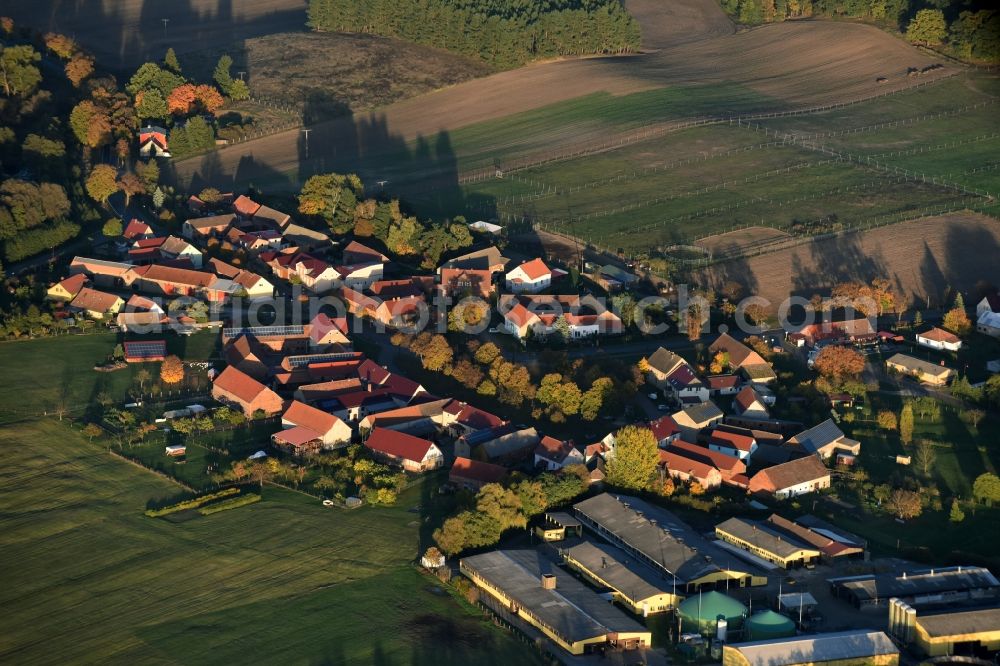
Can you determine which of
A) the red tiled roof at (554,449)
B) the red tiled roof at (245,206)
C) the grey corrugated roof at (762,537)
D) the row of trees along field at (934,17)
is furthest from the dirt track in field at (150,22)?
the grey corrugated roof at (762,537)

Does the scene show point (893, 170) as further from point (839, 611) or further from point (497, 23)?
point (839, 611)

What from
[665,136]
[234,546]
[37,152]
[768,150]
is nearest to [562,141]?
[665,136]

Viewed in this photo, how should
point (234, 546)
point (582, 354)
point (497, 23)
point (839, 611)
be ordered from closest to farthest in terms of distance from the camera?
1. point (839, 611)
2. point (234, 546)
3. point (582, 354)
4. point (497, 23)

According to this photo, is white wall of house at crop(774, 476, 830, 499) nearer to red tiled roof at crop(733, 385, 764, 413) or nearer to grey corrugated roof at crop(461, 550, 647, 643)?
red tiled roof at crop(733, 385, 764, 413)

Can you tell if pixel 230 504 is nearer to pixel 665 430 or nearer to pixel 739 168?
pixel 665 430

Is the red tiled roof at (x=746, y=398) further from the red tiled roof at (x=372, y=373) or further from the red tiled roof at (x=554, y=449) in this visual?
the red tiled roof at (x=372, y=373)

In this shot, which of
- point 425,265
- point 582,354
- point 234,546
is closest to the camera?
point 234,546

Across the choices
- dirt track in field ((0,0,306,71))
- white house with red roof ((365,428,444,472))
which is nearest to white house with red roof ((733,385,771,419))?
white house with red roof ((365,428,444,472))
